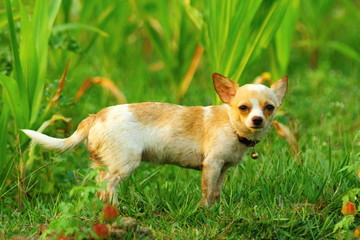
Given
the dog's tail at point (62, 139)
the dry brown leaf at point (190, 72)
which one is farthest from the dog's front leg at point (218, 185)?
the dry brown leaf at point (190, 72)

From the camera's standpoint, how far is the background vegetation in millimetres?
3551

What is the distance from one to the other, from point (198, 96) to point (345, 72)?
228 cm

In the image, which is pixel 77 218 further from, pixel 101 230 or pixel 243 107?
pixel 243 107

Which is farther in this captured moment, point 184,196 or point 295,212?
point 184,196

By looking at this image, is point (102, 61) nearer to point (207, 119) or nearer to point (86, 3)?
point (86, 3)

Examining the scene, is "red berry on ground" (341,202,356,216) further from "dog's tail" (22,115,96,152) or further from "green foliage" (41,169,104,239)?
"dog's tail" (22,115,96,152)


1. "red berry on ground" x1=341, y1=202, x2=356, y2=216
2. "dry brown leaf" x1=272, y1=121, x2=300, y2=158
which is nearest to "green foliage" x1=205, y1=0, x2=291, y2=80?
"dry brown leaf" x1=272, y1=121, x2=300, y2=158

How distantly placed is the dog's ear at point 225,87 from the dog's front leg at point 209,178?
0.38 m

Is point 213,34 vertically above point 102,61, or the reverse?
point 213,34

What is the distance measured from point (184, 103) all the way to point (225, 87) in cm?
272

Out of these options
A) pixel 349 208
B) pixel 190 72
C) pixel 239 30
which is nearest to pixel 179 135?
pixel 349 208

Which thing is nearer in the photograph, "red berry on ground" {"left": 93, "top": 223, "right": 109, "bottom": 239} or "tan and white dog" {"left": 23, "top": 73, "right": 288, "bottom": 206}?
"red berry on ground" {"left": 93, "top": 223, "right": 109, "bottom": 239}

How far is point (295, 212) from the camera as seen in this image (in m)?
3.55

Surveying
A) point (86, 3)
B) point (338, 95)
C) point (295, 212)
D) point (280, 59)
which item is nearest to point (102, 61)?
point (86, 3)
